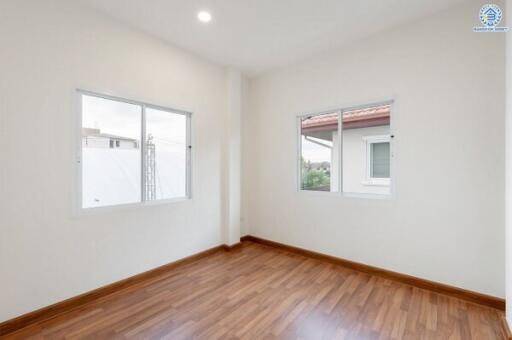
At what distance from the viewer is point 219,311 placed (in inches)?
84.6

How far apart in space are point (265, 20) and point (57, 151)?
99.3 inches

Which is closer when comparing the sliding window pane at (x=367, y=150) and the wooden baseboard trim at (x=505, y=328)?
the wooden baseboard trim at (x=505, y=328)

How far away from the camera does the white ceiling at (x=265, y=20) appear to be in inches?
89.7

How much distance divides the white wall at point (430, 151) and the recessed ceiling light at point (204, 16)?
1644 mm

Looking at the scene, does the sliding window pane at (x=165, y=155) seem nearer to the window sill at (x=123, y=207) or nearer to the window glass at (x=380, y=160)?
the window sill at (x=123, y=207)

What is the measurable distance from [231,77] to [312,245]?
9.81ft

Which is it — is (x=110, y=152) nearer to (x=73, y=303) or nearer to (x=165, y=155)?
(x=165, y=155)

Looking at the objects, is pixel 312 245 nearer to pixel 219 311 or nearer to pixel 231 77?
pixel 219 311

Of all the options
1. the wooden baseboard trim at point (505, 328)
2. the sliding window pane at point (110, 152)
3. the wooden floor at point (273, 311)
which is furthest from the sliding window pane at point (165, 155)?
the wooden baseboard trim at point (505, 328)

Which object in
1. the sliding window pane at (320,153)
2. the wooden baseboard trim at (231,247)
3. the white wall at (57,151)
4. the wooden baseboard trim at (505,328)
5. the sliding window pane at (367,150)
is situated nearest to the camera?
the wooden baseboard trim at (505,328)

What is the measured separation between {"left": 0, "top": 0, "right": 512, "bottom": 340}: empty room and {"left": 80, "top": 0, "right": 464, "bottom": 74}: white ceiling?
22 millimetres

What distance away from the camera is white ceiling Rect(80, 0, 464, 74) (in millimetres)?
2279

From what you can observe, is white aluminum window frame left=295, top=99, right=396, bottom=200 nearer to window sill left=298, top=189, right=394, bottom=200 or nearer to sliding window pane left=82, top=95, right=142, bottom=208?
window sill left=298, top=189, right=394, bottom=200

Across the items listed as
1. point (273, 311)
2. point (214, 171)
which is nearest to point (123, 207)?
point (214, 171)
